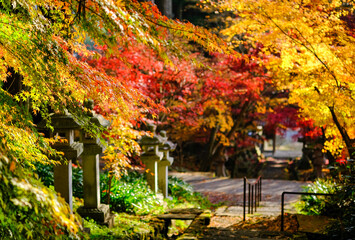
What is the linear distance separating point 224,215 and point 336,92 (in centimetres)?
429

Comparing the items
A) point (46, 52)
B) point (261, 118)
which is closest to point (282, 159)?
point (261, 118)

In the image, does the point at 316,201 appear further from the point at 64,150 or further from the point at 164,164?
the point at 64,150

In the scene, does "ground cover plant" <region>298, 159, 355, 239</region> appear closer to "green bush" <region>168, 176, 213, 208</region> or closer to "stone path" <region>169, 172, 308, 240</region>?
"stone path" <region>169, 172, 308, 240</region>

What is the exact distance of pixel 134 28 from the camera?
12.1 feet

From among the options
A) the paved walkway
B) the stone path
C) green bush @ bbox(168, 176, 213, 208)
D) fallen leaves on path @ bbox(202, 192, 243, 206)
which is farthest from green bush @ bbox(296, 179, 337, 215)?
green bush @ bbox(168, 176, 213, 208)

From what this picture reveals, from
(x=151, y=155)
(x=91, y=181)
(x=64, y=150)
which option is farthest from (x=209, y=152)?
(x=64, y=150)

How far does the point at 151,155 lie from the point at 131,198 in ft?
4.65

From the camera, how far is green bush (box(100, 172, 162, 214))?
902cm

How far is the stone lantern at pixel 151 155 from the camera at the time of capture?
32.9ft

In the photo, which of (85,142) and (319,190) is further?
(319,190)


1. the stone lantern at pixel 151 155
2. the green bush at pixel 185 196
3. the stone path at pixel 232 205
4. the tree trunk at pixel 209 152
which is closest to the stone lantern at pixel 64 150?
the stone path at pixel 232 205

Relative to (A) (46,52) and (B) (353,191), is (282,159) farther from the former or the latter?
(A) (46,52)

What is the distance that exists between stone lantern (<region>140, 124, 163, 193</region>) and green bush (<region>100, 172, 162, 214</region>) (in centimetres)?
30

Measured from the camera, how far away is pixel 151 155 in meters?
10.1
